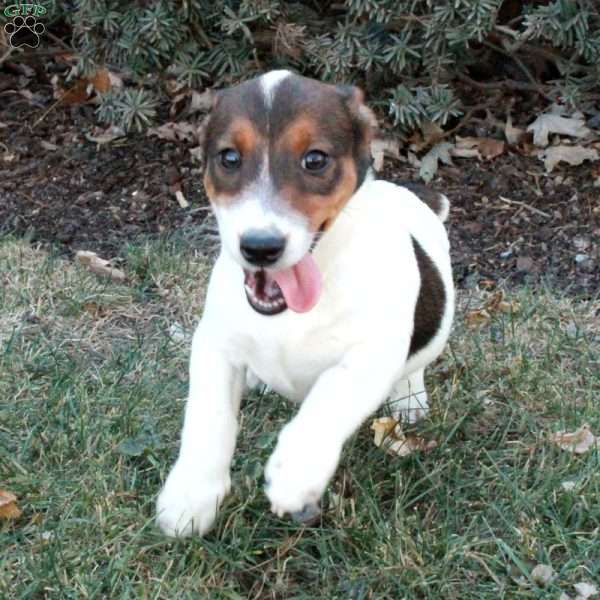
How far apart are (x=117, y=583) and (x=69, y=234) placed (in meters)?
3.41

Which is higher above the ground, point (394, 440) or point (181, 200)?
point (394, 440)

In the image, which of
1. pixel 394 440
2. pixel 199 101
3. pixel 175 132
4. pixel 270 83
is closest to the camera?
pixel 270 83

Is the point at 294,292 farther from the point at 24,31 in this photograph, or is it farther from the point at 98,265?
the point at 24,31

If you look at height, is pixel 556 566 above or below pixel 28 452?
above

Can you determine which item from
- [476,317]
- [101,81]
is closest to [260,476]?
[476,317]

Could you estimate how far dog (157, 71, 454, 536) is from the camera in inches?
138

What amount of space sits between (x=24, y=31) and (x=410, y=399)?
445cm

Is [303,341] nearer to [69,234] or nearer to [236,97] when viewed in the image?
[236,97]

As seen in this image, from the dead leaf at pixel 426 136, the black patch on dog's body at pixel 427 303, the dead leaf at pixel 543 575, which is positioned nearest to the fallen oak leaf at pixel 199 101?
the dead leaf at pixel 426 136

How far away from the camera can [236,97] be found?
376 cm

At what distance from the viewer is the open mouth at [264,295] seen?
380 cm

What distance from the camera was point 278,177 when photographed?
362 centimetres

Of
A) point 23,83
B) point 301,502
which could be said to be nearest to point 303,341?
point 301,502

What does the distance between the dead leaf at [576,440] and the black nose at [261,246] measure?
155cm
